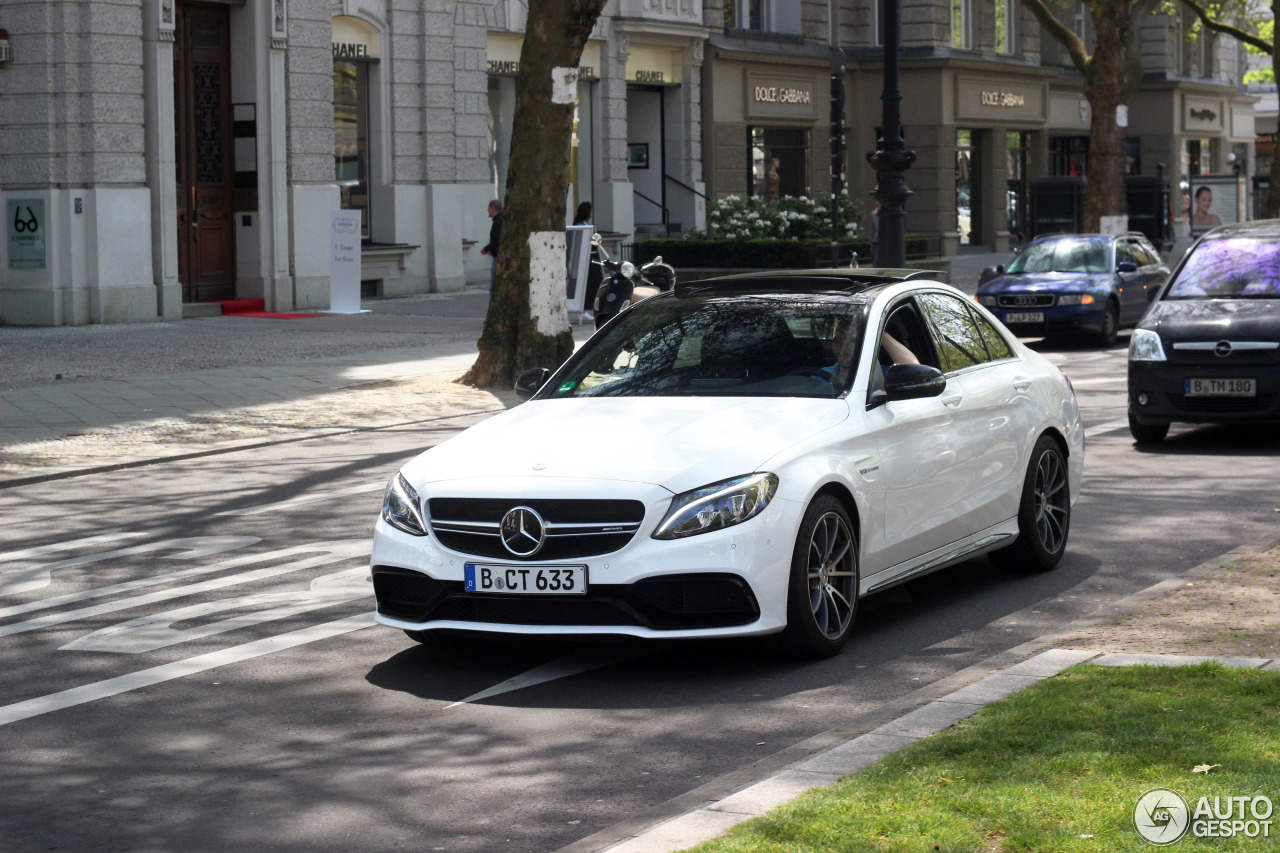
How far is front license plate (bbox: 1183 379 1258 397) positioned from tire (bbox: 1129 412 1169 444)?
525mm

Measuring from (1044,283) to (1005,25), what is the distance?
1141 inches

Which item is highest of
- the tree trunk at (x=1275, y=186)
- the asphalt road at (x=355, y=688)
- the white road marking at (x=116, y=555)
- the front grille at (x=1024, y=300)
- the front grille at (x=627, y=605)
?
the tree trunk at (x=1275, y=186)

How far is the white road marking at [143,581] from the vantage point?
8578 mm

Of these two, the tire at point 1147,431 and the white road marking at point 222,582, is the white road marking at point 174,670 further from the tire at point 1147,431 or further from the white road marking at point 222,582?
the tire at point 1147,431

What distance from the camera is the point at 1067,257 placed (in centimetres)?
2472

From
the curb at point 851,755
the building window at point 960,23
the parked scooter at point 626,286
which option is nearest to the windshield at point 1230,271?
the curb at point 851,755

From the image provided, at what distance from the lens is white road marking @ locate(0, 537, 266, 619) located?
8.58 m

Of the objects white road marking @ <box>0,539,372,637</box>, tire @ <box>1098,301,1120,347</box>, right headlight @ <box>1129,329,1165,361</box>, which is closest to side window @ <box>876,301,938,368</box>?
white road marking @ <box>0,539,372,637</box>

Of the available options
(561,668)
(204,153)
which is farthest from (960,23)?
(561,668)

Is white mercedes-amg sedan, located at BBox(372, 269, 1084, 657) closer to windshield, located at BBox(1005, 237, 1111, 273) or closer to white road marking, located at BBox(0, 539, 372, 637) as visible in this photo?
white road marking, located at BBox(0, 539, 372, 637)

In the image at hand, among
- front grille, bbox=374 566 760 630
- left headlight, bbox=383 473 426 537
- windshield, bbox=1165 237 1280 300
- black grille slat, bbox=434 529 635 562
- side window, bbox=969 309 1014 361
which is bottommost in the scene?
front grille, bbox=374 566 760 630

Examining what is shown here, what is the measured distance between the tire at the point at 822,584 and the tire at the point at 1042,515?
1767 millimetres

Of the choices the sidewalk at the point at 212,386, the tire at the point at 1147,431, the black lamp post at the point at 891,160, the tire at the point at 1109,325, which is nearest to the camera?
the tire at the point at 1147,431

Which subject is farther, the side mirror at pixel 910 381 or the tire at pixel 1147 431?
the tire at pixel 1147 431
